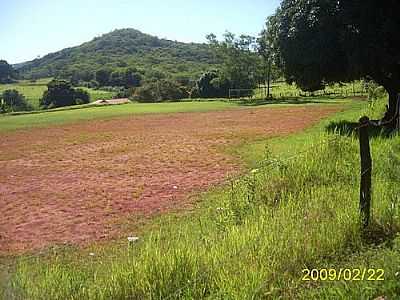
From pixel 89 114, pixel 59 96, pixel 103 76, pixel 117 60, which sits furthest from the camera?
pixel 117 60

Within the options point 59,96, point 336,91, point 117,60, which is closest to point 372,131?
point 336,91

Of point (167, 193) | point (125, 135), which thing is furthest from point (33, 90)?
point (167, 193)

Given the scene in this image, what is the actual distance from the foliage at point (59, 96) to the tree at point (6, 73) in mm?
45213

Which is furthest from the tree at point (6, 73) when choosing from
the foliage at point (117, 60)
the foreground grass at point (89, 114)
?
the foreground grass at point (89, 114)

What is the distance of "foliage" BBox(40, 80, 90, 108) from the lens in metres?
89.1

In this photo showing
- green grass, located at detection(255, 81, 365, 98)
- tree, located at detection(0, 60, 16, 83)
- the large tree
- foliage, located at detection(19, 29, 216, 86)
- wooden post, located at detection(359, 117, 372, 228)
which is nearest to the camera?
wooden post, located at detection(359, 117, 372, 228)

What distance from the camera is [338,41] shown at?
1898 cm

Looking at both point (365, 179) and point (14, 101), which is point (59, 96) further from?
point (365, 179)

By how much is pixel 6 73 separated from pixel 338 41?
5116 inches

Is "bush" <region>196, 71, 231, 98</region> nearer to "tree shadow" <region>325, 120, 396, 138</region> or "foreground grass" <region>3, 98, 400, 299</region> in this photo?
"tree shadow" <region>325, 120, 396, 138</region>

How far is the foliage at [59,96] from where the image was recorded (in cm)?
8906

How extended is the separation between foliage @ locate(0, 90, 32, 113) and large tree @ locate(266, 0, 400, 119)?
68.1 meters

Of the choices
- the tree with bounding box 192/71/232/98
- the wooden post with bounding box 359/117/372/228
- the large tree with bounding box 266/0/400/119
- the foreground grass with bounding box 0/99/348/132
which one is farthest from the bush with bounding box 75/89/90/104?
the wooden post with bounding box 359/117/372/228

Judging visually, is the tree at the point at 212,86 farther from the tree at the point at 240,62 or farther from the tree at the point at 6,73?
the tree at the point at 6,73
